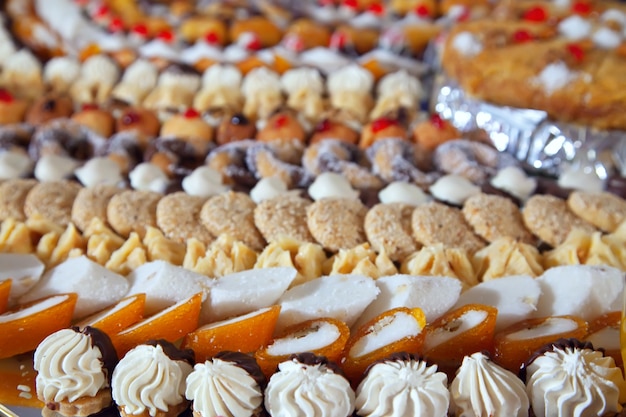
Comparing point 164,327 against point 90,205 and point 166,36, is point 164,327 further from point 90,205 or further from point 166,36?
point 166,36

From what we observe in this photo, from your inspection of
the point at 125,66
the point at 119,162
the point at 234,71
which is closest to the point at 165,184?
the point at 119,162

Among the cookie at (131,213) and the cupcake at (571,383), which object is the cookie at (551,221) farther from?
the cookie at (131,213)

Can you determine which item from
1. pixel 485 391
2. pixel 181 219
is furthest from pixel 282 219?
pixel 485 391

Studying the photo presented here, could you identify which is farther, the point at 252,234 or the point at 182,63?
the point at 182,63

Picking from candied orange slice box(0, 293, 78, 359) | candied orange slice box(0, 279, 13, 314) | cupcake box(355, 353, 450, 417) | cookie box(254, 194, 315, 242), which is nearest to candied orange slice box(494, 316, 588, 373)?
cupcake box(355, 353, 450, 417)

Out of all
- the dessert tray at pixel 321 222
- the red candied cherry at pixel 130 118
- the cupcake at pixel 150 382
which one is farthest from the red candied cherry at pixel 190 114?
the cupcake at pixel 150 382

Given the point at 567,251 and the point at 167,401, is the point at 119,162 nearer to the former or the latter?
the point at 167,401
